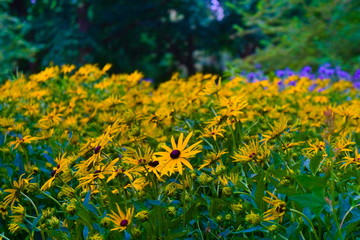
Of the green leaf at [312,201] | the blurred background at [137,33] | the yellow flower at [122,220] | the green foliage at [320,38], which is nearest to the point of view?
the green leaf at [312,201]

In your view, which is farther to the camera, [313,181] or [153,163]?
[153,163]

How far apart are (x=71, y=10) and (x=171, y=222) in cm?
1498

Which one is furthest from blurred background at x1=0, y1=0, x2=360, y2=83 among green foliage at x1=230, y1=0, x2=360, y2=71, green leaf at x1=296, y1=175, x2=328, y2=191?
green leaf at x1=296, y1=175, x2=328, y2=191

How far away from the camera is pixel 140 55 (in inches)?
667

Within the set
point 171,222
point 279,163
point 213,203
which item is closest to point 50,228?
point 171,222

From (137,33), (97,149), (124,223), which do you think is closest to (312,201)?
(124,223)

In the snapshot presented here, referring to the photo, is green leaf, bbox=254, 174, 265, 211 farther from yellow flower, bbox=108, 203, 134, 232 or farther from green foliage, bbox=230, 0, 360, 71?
green foliage, bbox=230, 0, 360, 71

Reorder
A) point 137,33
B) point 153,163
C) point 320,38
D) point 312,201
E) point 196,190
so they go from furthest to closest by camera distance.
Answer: point 137,33, point 320,38, point 196,190, point 153,163, point 312,201

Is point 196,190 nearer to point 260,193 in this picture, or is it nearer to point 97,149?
point 260,193

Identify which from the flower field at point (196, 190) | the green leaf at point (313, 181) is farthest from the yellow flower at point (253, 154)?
the green leaf at point (313, 181)

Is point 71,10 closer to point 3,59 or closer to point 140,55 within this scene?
point 140,55

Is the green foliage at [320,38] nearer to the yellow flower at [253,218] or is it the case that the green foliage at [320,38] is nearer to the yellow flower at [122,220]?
the yellow flower at [253,218]

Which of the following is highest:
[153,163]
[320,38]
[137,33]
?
[320,38]

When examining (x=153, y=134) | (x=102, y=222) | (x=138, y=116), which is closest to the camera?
(x=102, y=222)
